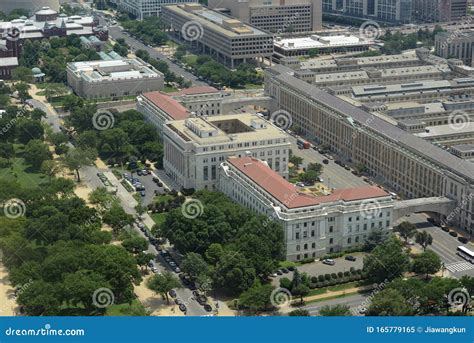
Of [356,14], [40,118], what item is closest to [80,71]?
[40,118]

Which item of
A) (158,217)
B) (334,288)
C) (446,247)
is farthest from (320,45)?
(334,288)

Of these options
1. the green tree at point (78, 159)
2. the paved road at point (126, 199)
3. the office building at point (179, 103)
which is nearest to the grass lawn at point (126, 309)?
the paved road at point (126, 199)

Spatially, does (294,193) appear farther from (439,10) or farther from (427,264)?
(439,10)

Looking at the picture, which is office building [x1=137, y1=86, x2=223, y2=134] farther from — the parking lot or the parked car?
the parking lot

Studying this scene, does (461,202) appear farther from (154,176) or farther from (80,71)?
(80,71)

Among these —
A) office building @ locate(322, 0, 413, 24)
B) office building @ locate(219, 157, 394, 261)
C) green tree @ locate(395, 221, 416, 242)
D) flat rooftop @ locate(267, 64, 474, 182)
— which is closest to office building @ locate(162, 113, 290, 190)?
office building @ locate(219, 157, 394, 261)

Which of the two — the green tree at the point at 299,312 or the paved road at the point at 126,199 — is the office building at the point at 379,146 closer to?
the green tree at the point at 299,312
